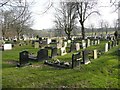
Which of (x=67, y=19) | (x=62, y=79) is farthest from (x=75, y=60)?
(x=67, y=19)

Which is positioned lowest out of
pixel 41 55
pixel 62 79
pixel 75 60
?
pixel 62 79

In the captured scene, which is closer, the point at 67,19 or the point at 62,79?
the point at 62,79

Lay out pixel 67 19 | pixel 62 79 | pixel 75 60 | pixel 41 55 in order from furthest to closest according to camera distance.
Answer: pixel 67 19
pixel 41 55
pixel 75 60
pixel 62 79

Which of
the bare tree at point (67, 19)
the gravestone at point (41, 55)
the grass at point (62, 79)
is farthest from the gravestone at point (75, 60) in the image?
the bare tree at point (67, 19)

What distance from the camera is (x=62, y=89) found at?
768cm

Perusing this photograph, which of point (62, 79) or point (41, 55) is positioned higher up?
point (41, 55)

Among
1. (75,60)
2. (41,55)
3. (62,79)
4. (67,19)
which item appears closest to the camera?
(62,79)

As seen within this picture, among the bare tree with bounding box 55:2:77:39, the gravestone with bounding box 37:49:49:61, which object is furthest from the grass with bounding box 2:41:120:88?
the bare tree with bounding box 55:2:77:39

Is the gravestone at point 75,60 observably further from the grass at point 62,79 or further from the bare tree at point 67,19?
the bare tree at point 67,19

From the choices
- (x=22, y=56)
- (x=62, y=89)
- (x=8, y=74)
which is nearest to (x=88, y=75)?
(x=62, y=89)

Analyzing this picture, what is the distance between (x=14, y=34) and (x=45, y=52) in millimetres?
45859

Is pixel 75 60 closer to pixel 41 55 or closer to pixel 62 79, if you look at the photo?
pixel 62 79

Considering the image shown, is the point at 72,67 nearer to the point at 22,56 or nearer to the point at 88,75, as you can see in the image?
A: the point at 88,75

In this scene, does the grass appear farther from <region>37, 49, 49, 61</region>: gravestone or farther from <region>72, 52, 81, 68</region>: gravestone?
<region>37, 49, 49, 61</region>: gravestone
